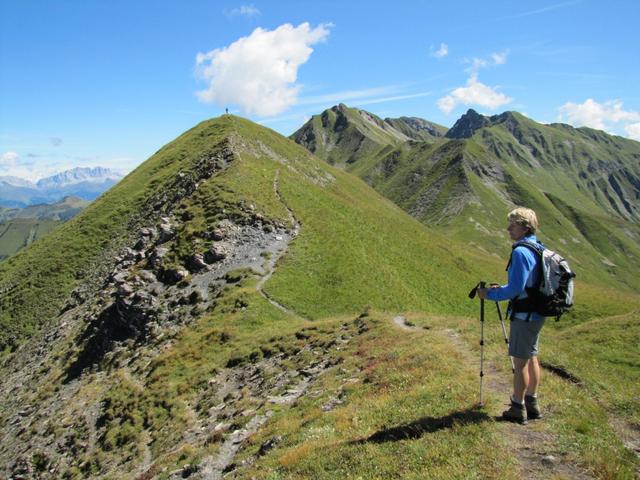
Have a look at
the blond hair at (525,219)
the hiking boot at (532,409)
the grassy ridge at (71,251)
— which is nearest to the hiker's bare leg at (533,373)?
the hiking boot at (532,409)

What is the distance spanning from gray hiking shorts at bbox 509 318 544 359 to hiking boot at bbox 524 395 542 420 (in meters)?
1.39

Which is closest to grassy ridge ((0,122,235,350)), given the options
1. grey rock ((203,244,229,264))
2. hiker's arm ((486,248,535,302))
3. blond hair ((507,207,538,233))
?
grey rock ((203,244,229,264))

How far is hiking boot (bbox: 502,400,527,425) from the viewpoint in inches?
453

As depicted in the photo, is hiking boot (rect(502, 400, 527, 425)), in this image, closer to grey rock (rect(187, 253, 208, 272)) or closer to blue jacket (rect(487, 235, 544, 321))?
blue jacket (rect(487, 235, 544, 321))

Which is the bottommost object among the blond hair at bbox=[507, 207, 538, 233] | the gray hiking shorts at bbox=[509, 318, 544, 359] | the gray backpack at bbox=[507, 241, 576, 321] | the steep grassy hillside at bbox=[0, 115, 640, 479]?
the steep grassy hillside at bbox=[0, 115, 640, 479]

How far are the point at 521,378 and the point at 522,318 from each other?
160cm

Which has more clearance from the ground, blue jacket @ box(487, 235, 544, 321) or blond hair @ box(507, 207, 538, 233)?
blond hair @ box(507, 207, 538, 233)

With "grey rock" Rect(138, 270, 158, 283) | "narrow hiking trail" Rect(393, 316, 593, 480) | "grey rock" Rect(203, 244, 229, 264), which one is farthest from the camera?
"grey rock" Rect(203, 244, 229, 264)

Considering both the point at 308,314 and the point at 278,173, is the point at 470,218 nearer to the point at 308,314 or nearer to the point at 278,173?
the point at 278,173

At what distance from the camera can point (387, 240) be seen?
64.5m

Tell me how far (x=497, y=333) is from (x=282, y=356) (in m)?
13.9

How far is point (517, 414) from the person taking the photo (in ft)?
38.0

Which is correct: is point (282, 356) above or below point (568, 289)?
below

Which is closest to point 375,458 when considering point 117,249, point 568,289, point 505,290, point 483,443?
point 483,443
